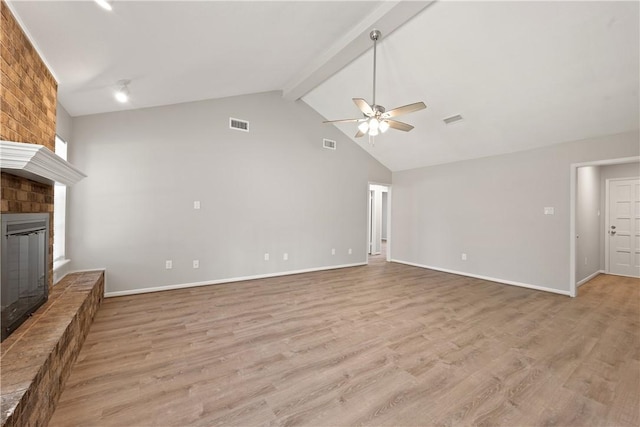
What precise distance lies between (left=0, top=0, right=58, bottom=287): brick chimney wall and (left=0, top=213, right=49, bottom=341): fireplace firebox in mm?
124

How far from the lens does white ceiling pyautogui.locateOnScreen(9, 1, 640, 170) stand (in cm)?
229

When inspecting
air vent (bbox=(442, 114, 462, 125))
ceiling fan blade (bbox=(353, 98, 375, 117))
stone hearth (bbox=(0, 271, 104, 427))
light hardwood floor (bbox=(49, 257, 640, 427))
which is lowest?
light hardwood floor (bbox=(49, 257, 640, 427))

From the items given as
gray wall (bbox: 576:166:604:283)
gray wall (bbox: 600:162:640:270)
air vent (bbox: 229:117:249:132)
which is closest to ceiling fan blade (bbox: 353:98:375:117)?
air vent (bbox: 229:117:249:132)

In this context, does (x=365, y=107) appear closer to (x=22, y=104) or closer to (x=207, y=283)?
(x=22, y=104)

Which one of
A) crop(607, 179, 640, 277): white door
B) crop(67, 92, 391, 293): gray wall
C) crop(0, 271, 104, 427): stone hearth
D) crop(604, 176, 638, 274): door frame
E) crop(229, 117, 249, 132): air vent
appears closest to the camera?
crop(0, 271, 104, 427): stone hearth

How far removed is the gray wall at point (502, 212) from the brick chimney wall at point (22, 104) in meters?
6.47

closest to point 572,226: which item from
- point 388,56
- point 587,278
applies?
point 587,278

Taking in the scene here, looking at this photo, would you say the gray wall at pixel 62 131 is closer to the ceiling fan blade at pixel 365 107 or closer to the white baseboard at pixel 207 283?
the white baseboard at pixel 207 283

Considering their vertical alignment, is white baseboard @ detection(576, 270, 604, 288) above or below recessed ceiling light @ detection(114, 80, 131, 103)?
below

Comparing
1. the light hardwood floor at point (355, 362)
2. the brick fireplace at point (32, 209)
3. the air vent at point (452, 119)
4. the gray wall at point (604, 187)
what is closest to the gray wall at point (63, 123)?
the brick fireplace at point (32, 209)

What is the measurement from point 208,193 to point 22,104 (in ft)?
8.70

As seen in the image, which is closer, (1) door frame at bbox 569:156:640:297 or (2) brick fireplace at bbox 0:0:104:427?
(2) brick fireplace at bbox 0:0:104:427

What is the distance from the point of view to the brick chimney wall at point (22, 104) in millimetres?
1768

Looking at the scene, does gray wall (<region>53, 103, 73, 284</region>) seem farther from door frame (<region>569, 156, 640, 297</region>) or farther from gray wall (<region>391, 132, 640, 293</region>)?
door frame (<region>569, 156, 640, 297</region>)
